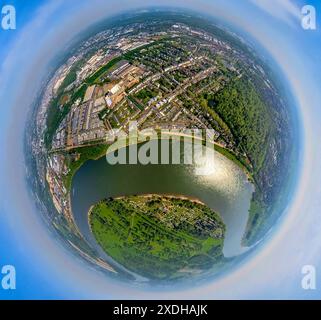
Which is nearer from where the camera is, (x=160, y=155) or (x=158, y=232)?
(x=160, y=155)

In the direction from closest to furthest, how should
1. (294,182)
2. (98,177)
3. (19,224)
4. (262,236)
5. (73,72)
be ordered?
(98,177), (73,72), (262,236), (294,182), (19,224)

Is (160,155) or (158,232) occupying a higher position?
(160,155)

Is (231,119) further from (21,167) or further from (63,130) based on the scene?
(21,167)

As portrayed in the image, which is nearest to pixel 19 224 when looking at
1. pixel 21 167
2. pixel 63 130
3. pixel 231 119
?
pixel 21 167

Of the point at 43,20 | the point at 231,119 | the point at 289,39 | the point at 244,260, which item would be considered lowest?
the point at 244,260
